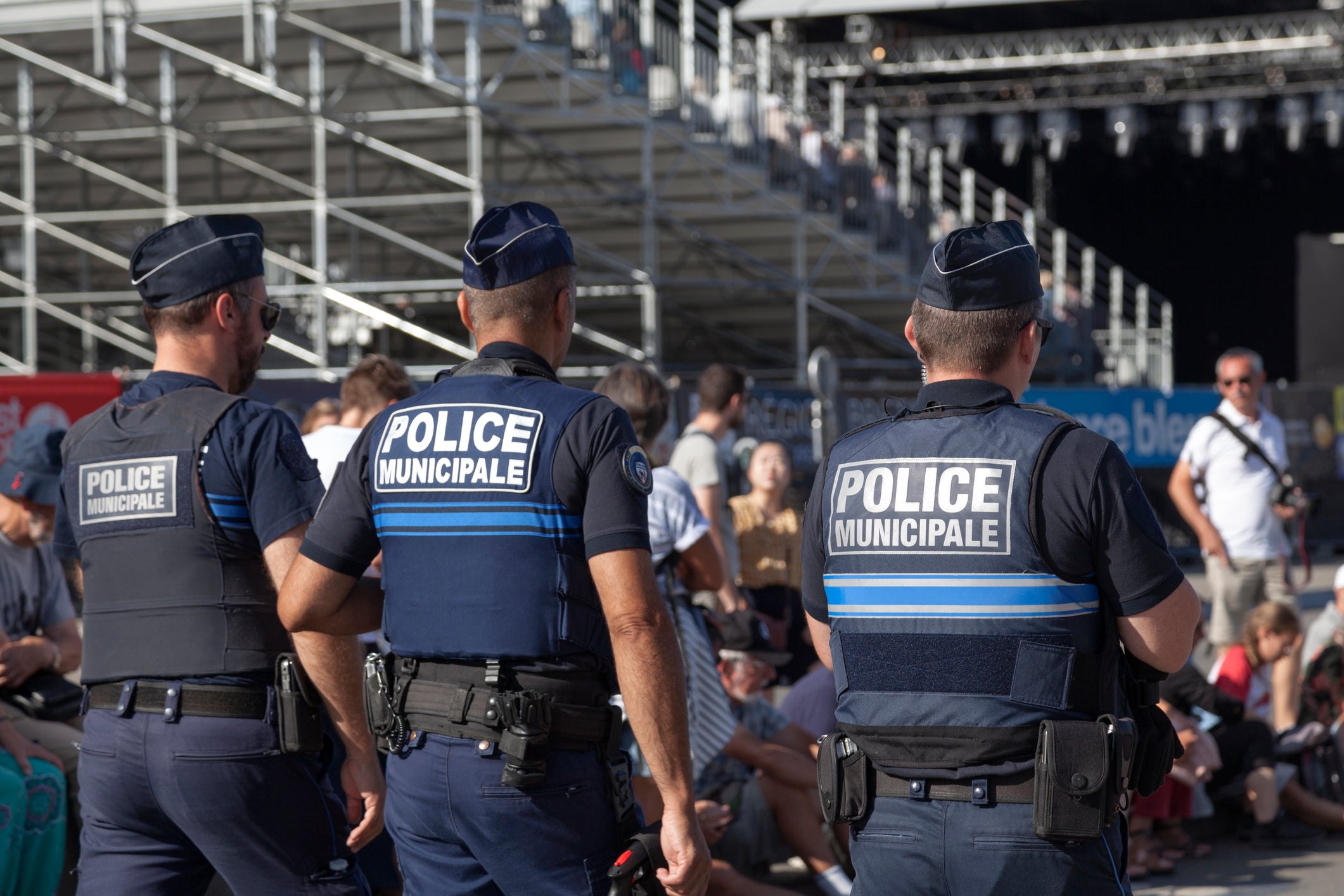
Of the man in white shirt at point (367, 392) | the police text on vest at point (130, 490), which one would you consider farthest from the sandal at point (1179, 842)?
the police text on vest at point (130, 490)

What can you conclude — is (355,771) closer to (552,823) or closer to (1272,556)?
(552,823)

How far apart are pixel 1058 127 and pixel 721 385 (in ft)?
61.0

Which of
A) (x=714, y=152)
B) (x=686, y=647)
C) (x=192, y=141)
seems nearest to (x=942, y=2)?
(x=714, y=152)

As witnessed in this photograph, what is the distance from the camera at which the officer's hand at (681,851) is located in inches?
91.0

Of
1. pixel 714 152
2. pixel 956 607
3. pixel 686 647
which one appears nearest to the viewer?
pixel 956 607

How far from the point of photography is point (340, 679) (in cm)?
272

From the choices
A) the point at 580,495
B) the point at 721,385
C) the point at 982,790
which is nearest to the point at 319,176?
the point at 721,385

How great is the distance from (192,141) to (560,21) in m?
4.50

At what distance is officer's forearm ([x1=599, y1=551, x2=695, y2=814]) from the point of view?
2334 mm

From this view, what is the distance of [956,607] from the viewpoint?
2.31m

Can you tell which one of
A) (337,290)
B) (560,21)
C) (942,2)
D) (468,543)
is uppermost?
(942,2)

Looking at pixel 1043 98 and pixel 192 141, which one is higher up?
pixel 1043 98

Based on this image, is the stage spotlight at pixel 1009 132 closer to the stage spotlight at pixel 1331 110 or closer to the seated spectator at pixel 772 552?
the stage spotlight at pixel 1331 110

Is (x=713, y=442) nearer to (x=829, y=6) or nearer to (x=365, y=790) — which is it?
(x=365, y=790)
